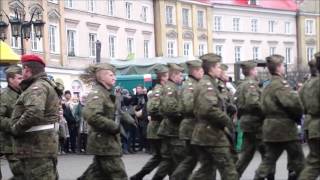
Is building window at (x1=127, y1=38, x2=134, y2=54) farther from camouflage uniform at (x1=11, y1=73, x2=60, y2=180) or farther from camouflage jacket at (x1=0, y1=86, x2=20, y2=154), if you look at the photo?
camouflage uniform at (x1=11, y1=73, x2=60, y2=180)

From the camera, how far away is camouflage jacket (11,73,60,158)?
27.2 feet

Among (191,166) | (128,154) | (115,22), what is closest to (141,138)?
(128,154)

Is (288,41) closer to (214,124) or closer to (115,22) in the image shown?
(115,22)

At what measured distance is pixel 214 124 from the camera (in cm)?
977

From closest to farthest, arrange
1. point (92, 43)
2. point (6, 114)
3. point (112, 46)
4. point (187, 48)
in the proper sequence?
1. point (6, 114)
2. point (92, 43)
3. point (112, 46)
4. point (187, 48)

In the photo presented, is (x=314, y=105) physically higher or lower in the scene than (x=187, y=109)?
higher

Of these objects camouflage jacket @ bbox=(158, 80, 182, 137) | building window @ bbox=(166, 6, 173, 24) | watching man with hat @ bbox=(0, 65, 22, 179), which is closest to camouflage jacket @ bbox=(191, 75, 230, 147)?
camouflage jacket @ bbox=(158, 80, 182, 137)

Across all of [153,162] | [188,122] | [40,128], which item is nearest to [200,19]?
[153,162]

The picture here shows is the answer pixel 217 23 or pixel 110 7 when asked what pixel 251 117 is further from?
pixel 217 23

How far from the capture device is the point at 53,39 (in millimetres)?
39750

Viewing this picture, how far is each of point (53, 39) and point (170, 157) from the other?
2898cm

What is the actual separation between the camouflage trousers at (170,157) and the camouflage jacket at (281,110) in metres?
1.63

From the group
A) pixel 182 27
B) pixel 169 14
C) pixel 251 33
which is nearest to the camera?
pixel 169 14

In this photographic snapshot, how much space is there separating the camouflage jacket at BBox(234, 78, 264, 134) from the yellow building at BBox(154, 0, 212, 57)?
1565 inches
